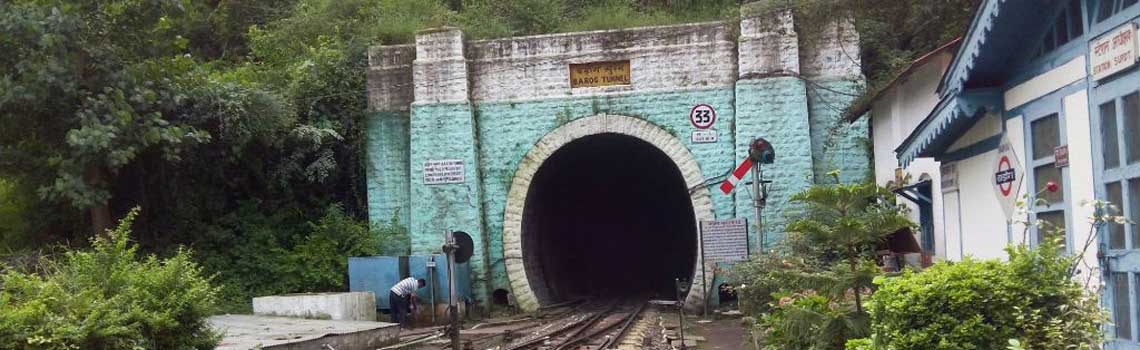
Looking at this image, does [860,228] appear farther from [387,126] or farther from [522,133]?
[387,126]

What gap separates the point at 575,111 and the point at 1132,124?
38.2 feet

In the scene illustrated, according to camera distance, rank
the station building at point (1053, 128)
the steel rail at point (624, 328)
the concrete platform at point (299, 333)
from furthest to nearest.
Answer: the steel rail at point (624, 328)
the concrete platform at point (299, 333)
the station building at point (1053, 128)

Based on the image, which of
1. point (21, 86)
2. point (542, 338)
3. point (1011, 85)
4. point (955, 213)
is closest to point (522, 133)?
point (542, 338)

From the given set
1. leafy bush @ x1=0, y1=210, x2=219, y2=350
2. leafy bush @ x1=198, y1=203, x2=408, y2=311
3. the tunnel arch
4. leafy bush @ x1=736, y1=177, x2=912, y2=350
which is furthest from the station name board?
leafy bush @ x1=198, y1=203, x2=408, y2=311

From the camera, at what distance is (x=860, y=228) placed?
900 cm

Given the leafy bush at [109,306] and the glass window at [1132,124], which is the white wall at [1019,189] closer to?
the glass window at [1132,124]

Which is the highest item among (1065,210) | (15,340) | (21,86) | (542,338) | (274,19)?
(274,19)

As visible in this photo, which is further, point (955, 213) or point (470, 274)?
point (470, 274)

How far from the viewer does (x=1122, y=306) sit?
22.0ft

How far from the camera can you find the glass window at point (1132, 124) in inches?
251

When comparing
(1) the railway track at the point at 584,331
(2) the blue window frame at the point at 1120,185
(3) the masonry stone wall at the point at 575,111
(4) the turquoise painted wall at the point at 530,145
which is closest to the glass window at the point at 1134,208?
(2) the blue window frame at the point at 1120,185

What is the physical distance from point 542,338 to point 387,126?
5.82 metres

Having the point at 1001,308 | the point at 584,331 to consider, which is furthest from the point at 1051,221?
the point at 584,331

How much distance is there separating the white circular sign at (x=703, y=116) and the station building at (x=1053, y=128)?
746 cm
